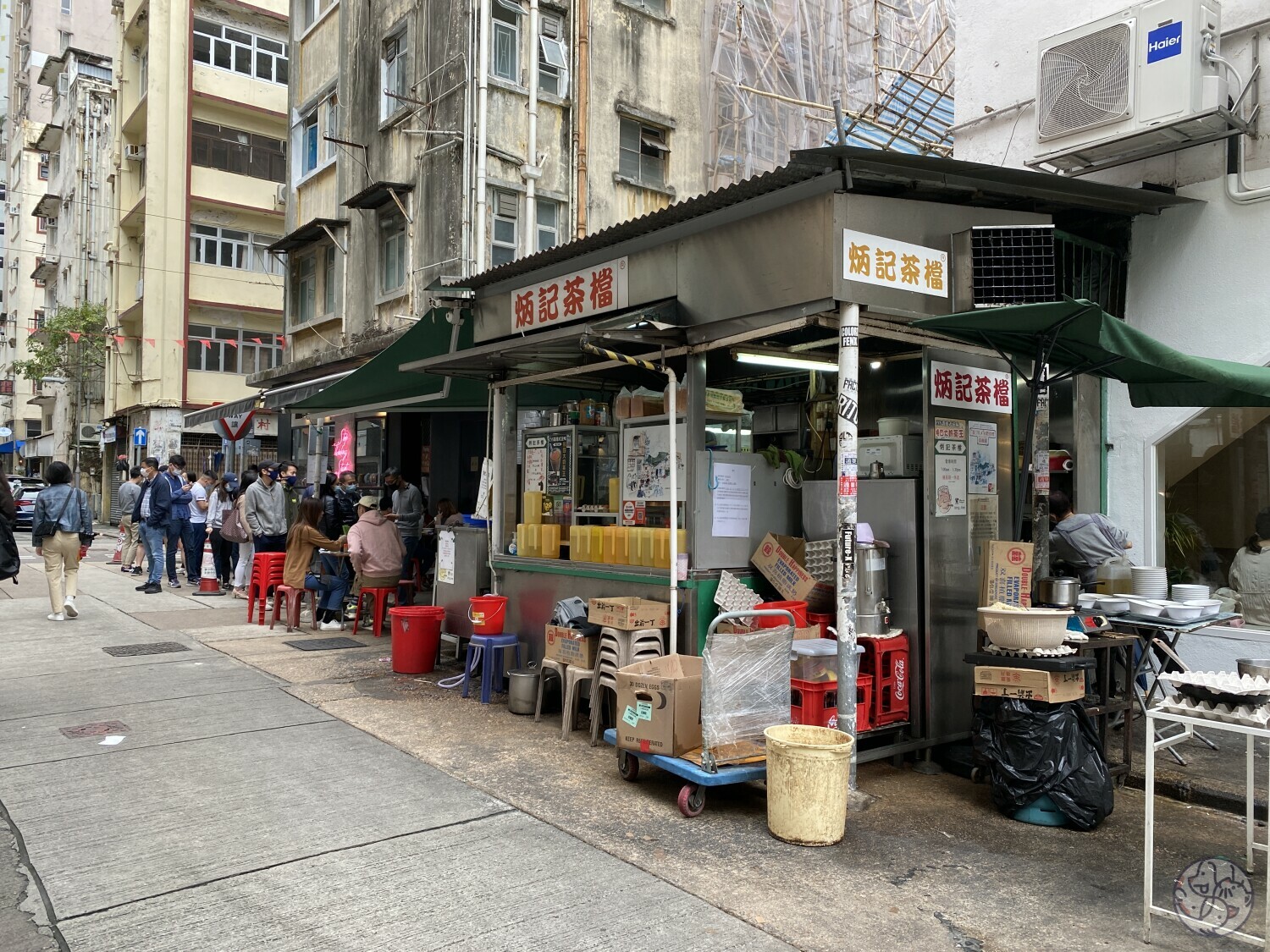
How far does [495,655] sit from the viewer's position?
7.65 metres

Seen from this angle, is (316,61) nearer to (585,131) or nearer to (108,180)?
(585,131)

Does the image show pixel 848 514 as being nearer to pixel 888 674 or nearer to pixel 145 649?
pixel 888 674

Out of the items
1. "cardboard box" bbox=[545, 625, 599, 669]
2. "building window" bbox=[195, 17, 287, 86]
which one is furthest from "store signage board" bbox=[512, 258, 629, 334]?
"building window" bbox=[195, 17, 287, 86]

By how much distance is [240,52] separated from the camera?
→ 2781cm

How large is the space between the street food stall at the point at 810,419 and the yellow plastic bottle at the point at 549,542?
2 centimetres

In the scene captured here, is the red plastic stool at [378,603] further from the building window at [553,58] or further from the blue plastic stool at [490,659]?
the building window at [553,58]

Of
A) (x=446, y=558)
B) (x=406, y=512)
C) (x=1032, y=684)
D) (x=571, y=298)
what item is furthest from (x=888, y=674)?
(x=406, y=512)

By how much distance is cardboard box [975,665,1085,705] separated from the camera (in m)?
4.80

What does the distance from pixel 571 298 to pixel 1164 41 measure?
4877mm

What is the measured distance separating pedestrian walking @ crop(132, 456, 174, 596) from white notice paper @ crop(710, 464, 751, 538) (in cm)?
1058

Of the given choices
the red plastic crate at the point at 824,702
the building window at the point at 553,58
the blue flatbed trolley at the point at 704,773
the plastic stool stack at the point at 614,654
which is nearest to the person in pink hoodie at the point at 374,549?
the plastic stool stack at the point at 614,654

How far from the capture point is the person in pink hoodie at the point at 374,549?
10.1 metres

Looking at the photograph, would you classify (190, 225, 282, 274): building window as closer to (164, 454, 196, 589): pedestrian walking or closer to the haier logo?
(164, 454, 196, 589): pedestrian walking

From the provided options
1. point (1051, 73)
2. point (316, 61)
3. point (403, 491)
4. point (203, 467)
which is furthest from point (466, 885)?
point (203, 467)
